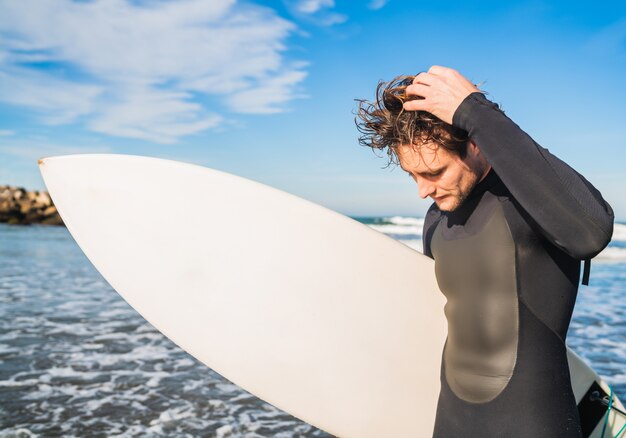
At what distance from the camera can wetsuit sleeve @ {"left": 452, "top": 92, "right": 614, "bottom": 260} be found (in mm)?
1071

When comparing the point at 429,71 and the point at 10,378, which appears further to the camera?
the point at 10,378

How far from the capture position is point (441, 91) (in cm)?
123

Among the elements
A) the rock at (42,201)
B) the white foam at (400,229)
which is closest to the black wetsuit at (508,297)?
the white foam at (400,229)

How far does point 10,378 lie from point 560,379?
11.2 ft

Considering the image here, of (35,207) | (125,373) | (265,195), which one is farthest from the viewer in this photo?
(35,207)

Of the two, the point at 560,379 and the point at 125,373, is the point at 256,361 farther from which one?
the point at 125,373

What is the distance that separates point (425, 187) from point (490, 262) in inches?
10.0

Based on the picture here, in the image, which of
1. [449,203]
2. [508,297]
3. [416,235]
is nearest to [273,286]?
[449,203]

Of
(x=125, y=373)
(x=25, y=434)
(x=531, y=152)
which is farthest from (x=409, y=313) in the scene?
(x=125, y=373)

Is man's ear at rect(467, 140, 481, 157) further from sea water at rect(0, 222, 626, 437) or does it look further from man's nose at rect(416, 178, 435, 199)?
sea water at rect(0, 222, 626, 437)

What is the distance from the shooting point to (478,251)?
4.44 feet

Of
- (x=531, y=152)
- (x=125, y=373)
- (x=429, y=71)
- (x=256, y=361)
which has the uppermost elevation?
(x=429, y=71)

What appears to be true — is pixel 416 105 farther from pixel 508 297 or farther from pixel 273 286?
pixel 273 286

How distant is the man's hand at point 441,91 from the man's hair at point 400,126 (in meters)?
0.05
